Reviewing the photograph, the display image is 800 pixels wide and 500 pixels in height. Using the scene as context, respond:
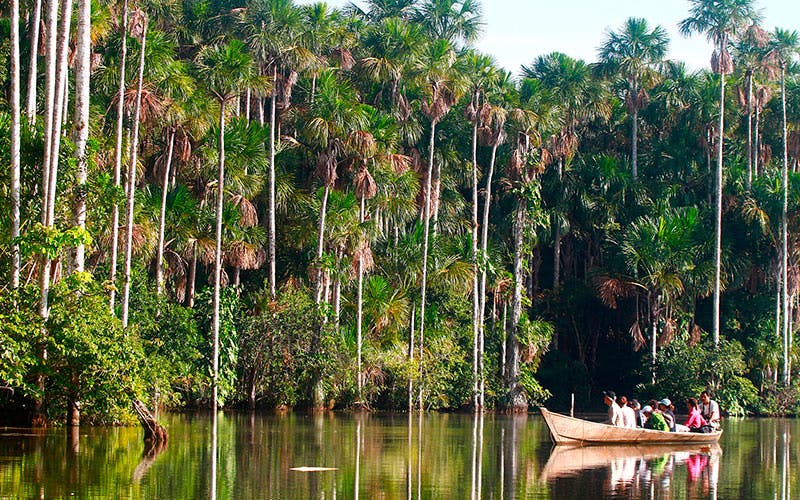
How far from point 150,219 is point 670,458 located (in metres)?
20.6

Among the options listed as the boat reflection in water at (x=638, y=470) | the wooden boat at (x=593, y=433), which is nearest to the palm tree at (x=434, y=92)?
the wooden boat at (x=593, y=433)

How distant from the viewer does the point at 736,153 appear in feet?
197

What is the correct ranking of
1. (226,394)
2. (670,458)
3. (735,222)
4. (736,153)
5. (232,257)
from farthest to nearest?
(736,153) → (735,222) → (232,257) → (226,394) → (670,458)

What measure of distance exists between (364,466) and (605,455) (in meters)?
7.06

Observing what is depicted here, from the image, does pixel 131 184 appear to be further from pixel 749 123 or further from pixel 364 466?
pixel 749 123

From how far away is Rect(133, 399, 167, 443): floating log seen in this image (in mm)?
24812

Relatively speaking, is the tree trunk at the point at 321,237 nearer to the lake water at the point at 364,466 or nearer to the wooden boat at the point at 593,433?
the lake water at the point at 364,466

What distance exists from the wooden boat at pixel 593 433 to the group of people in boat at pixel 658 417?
0.43 meters

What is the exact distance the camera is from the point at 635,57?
59188mm

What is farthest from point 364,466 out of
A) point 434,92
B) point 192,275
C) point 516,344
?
point 516,344

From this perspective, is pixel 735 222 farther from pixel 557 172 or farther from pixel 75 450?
pixel 75 450

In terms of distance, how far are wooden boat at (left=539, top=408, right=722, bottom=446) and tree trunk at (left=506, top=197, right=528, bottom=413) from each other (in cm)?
2023

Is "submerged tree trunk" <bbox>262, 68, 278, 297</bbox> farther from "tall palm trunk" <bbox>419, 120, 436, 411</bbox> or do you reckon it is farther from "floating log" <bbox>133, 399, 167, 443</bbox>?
"floating log" <bbox>133, 399, 167, 443</bbox>

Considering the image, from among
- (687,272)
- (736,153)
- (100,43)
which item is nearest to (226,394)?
(100,43)
